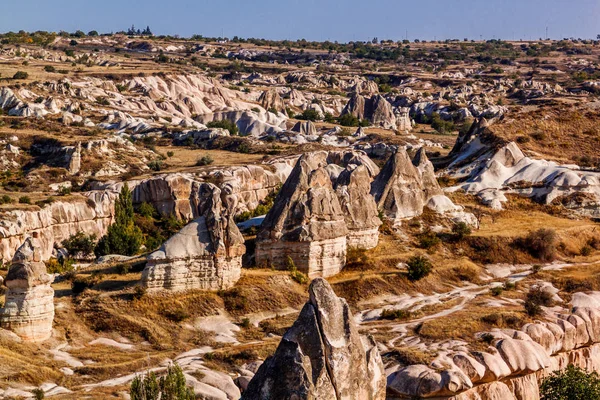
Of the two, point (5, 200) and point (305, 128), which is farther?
point (305, 128)

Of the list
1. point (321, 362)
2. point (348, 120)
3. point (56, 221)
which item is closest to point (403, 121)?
point (348, 120)

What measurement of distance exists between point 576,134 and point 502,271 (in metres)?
25.2

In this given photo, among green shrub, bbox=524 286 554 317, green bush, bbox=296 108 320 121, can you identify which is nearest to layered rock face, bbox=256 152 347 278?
green shrub, bbox=524 286 554 317

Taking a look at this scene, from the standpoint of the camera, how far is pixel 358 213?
39.7 metres

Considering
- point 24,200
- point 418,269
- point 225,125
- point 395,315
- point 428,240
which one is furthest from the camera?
point 225,125

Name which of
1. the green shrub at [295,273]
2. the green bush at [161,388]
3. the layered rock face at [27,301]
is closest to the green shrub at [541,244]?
the green shrub at [295,273]

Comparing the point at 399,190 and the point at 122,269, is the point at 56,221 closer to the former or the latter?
the point at 122,269

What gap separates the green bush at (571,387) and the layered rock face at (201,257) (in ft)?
40.0

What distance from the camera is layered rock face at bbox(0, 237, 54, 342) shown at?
2742 cm

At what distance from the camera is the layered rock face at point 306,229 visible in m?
36.1

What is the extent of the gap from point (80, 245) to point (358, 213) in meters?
22.3

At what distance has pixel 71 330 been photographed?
95.0 feet

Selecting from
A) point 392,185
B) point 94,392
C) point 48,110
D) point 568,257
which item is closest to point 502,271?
point 568,257

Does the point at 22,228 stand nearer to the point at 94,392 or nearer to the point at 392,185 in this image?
the point at 392,185
